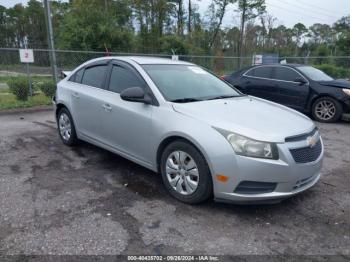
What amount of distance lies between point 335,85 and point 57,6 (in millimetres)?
27620

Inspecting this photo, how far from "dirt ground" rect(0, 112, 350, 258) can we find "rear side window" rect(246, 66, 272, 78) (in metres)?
4.73

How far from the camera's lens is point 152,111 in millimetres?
3797

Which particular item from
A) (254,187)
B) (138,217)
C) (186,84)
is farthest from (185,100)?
(138,217)

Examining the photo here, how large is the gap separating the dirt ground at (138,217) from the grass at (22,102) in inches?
196

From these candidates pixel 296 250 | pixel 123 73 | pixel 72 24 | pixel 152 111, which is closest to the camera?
pixel 296 250

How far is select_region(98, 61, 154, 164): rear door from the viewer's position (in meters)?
3.90

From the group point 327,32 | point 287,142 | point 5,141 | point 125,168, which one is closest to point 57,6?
point 5,141

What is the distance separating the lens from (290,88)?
8.53 meters

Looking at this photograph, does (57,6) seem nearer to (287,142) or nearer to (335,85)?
(335,85)

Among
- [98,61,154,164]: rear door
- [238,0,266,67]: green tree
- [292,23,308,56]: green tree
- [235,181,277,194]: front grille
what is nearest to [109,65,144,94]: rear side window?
[98,61,154,164]: rear door

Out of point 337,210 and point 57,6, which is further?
point 57,6

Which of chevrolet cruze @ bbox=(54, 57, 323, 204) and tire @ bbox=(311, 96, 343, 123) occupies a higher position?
chevrolet cruze @ bbox=(54, 57, 323, 204)

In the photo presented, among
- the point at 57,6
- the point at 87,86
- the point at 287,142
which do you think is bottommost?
the point at 287,142

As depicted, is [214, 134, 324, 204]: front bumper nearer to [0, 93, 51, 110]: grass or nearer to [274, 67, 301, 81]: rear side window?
[274, 67, 301, 81]: rear side window
